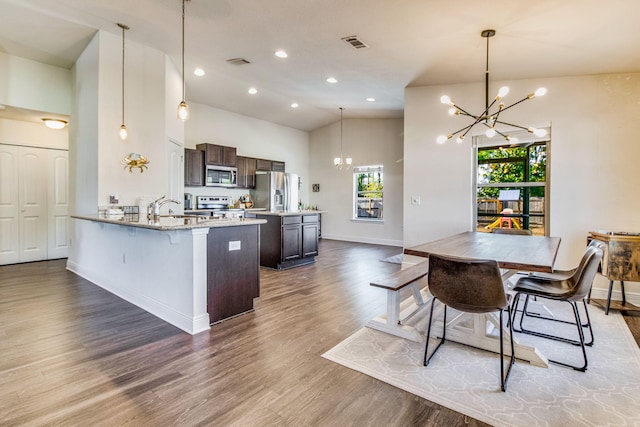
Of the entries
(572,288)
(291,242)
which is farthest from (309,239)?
(572,288)

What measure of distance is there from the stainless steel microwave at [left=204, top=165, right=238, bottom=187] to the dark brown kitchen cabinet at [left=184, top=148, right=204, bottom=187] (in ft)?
0.47

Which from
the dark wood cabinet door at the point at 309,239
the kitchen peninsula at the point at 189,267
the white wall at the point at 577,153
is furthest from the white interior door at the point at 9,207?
the white wall at the point at 577,153

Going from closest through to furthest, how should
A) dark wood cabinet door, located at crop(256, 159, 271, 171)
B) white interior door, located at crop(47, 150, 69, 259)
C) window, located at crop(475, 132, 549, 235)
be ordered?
window, located at crop(475, 132, 549, 235) < white interior door, located at crop(47, 150, 69, 259) < dark wood cabinet door, located at crop(256, 159, 271, 171)

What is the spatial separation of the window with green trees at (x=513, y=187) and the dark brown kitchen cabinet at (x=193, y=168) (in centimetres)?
522

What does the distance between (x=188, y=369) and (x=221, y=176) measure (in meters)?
5.47

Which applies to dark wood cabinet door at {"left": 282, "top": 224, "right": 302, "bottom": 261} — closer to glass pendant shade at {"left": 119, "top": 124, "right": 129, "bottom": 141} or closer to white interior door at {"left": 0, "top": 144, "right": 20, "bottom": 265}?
glass pendant shade at {"left": 119, "top": 124, "right": 129, "bottom": 141}

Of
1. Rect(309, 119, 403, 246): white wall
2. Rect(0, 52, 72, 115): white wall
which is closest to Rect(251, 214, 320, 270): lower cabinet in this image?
Rect(309, 119, 403, 246): white wall

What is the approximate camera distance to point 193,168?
6645 millimetres

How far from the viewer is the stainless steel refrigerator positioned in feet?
25.4

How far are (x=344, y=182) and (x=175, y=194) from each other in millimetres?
4825

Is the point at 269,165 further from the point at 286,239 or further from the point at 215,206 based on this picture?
the point at 286,239

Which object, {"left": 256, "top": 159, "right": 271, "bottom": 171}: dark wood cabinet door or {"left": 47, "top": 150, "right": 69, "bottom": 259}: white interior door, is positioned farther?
{"left": 256, "top": 159, "right": 271, "bottom": 171}: dark wood cabinet door

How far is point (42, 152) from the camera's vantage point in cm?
597

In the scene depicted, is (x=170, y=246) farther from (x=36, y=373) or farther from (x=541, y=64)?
(x=541, y=64)
